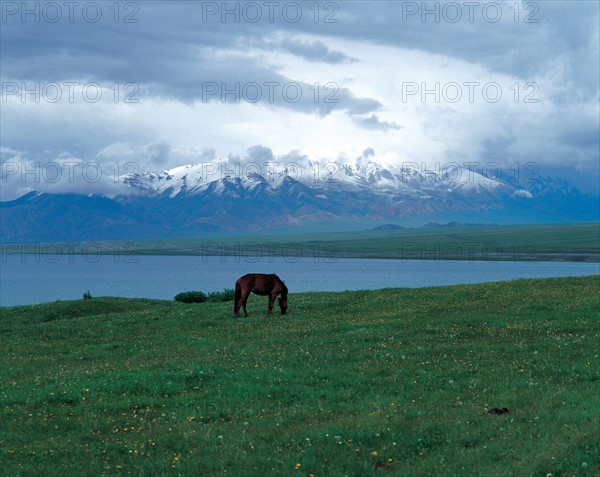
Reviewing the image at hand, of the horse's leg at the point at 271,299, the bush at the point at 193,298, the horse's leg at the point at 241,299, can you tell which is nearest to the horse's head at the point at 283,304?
the horse's leg at the point at 271,299

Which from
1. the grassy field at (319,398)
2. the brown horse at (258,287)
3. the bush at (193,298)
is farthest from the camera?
the bush at (193,298)

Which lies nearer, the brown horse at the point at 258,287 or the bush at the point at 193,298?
the brown horse at the point at 258,287

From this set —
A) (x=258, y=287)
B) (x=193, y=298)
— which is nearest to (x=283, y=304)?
(x=258, y=287)

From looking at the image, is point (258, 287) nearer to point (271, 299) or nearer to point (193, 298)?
point (271, 299)

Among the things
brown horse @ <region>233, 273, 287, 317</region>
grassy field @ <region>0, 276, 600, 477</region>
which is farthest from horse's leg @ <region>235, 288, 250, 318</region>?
grassy field @ <region>0, 276, 600, 477</region>

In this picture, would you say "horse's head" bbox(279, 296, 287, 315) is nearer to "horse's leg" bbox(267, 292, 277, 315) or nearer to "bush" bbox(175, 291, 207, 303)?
"horse's leg" bbox(267, 292, 277, 315)

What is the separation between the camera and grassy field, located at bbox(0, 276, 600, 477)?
519 inches

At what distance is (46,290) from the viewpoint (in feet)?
582

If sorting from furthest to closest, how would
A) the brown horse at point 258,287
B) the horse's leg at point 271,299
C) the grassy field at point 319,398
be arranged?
1. the horse's leg at point 271,299
2. the brown horse at point 258,287
3. the grassy field at point 319,398

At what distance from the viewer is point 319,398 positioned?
1791 cm

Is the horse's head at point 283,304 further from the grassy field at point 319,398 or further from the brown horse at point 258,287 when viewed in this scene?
the grassy field at point 319,398

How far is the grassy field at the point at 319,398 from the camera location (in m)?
13.2

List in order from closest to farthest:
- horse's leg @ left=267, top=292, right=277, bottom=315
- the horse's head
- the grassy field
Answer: the grassy field
horse's leg @ left=267, top=292, right=277, bottom=315
the horse's head

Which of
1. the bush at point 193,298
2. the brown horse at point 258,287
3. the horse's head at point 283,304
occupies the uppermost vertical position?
the brown horse at point 258,287
